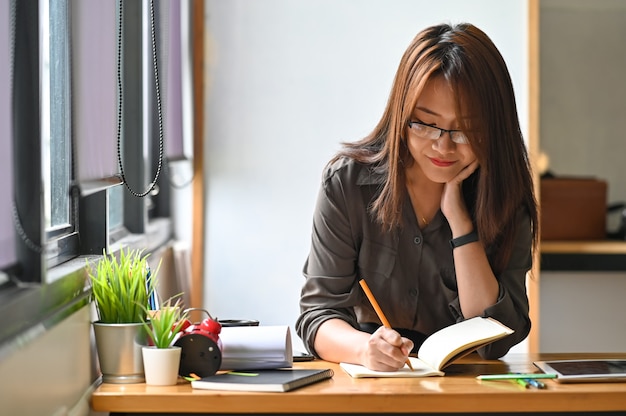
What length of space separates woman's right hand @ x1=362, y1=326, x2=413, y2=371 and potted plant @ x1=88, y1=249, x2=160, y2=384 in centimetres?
39

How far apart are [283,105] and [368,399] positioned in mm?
2277

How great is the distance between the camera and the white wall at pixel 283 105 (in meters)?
3.64

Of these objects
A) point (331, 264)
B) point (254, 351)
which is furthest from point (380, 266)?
point (254, 351)

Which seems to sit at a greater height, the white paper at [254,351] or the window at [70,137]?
the window at [70,137]

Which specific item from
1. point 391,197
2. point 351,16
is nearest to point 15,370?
point 391,197

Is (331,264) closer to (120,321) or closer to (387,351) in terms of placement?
(387,351)

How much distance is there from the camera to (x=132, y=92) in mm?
2877

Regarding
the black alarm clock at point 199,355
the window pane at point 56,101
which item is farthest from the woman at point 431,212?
the window pane at point 56,101

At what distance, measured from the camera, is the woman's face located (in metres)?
1.87

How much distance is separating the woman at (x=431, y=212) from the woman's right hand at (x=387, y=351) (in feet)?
0.30

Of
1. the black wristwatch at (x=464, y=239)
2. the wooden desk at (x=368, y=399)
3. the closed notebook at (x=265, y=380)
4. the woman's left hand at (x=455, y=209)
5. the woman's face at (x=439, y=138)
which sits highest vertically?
the woman's face at (x=439, y=138)

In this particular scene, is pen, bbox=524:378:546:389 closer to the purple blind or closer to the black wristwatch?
the black wristwatch

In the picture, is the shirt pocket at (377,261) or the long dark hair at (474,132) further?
the shirt pocket at (377,261)

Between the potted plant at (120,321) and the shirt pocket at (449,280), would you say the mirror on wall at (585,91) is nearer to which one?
the shirt pocket at (449,280)
